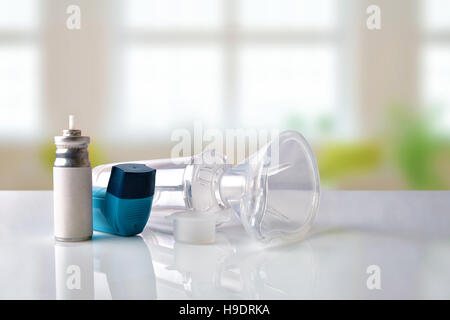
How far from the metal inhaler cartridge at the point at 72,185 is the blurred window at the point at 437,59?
2.85m

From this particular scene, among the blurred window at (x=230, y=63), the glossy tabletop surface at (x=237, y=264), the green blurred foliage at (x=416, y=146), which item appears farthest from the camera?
the green blurred foliage at (x=416, y=146)

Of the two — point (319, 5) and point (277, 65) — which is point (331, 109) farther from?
point (319, 5)

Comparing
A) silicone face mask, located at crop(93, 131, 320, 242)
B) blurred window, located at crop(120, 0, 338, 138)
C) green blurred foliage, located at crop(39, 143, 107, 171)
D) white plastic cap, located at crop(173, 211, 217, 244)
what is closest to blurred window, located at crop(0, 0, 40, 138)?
green blurred foliage, located at crop(39, 143, 107, 171)

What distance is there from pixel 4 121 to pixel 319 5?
86.1 inches

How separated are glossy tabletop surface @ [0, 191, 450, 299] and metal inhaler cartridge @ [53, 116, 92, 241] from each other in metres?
0.03

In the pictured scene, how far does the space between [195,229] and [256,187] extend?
0.14 meters

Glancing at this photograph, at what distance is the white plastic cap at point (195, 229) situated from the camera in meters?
0.74

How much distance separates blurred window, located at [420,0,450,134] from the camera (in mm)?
3012

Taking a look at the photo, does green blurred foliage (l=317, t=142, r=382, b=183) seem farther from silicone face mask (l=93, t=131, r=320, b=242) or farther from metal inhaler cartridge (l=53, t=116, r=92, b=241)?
metal inhaler cartridge (l=53, t=116, r=92, b=241)

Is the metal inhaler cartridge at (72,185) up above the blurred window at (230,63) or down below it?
below

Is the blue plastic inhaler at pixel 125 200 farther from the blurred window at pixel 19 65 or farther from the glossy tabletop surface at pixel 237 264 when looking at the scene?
the blurred window at pixel 19 65

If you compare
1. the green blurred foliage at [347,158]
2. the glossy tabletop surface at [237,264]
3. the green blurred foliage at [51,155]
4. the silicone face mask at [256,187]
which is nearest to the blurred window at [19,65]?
the green blurred foliage at [51,155]

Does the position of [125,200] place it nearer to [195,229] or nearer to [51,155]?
[195,229]

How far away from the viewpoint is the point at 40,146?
2.94 metres
